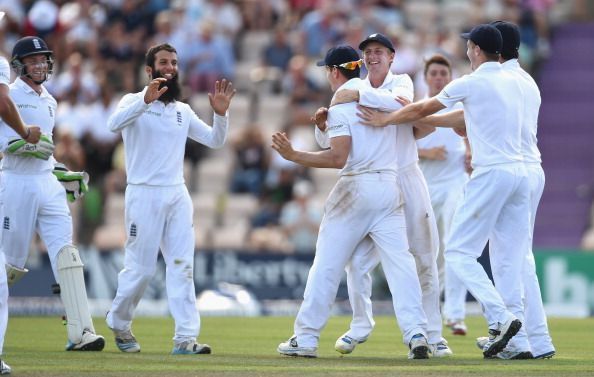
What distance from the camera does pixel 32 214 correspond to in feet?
41.9

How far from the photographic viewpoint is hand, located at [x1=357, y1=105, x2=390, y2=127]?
11906 millimetres

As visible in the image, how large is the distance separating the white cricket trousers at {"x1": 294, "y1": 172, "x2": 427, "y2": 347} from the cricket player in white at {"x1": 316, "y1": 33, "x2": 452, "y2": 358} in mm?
352

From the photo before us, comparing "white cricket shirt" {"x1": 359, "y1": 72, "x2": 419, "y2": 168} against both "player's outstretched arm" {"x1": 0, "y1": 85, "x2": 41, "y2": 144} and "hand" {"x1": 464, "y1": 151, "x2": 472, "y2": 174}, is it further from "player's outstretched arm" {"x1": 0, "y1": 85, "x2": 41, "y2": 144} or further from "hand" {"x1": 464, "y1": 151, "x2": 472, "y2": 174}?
"player's outstretched arm" {"x1": 0, "y1": 85, "x2": 41, "y2": 144}

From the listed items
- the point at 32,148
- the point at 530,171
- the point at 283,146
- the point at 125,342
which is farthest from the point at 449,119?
the point at 32,148

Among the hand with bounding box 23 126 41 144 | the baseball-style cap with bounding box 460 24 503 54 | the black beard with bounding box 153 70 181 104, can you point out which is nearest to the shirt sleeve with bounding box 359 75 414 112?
the baseball-style cap with bounding box 460 24 503 54

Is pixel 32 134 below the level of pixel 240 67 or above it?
below

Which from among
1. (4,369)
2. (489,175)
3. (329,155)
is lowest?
(4,369)

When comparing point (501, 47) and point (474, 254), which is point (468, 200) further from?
point (501, 47)

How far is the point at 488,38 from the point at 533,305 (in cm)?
237

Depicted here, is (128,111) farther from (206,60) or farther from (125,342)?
(206,60)

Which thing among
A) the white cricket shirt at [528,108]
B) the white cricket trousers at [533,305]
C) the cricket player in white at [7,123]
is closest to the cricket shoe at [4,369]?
the cricket player in white at [7,123]

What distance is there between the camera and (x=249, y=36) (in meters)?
27.1

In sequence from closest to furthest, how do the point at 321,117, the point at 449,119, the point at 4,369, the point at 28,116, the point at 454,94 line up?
1. the point at 4,369
2. the point at 454,94
3. the point at 321,117
4. the point at 449,119
5. the point at 28,116

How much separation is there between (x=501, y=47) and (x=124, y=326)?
4.29 m
